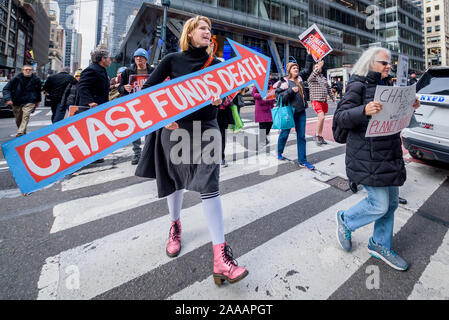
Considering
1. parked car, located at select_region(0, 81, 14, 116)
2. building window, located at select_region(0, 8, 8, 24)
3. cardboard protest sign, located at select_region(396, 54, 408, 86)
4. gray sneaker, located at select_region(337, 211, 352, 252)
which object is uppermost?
building window, located at select_region(0, 8, 8, 24)

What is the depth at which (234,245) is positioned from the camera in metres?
2.33

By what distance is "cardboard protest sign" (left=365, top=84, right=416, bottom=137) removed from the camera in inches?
72.5

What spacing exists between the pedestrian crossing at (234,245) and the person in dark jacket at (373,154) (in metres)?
0.39

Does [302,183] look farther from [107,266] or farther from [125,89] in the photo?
[125,89]

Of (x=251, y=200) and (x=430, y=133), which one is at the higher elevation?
(x=430, y=133)

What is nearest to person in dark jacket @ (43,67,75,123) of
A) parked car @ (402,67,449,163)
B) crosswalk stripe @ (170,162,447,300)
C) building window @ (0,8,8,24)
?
crosswalk stripe @ (170,162,447,300)

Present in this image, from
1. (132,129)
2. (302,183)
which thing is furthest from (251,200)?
(132,129)

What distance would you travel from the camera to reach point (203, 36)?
1926 mm

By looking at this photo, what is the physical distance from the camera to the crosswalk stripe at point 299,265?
68.4 inches

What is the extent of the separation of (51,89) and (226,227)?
569 centimetres

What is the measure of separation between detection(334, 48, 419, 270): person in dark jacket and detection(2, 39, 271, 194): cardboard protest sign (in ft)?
3.65

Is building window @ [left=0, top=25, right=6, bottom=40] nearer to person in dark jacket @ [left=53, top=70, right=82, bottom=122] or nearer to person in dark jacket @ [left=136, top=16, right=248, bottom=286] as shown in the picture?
person in dark jacket @ [left=53, top=70, right=82, bottom=122]
